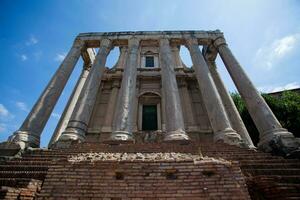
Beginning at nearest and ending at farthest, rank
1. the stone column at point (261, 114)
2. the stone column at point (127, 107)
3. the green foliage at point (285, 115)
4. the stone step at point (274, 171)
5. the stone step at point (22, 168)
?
1. the stone step at point (274, 171)
2. the stone step at point (22, 168)
3. the stone column at point (261, 114)
4. the stone column at point (127, 107)
5. the green foliage at point (285, 115)

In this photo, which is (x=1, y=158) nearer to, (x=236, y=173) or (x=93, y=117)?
(x=236, y=173)

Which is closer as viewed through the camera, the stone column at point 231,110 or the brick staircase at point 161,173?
the brick staircase at point 161,173

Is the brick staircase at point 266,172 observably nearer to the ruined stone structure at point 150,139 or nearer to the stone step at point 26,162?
the ruined stone structure at point 150,139

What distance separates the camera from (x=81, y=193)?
455 centimetres

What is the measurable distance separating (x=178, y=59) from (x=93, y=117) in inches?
411

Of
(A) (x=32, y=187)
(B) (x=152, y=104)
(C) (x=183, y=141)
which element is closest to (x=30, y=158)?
(A) (x=32, y=187)

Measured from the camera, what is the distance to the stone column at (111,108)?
15689 millimetres

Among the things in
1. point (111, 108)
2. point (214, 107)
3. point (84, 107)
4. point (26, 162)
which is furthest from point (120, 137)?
point (111, 108)

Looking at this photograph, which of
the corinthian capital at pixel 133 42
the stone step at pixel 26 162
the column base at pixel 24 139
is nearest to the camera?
the stone step at pixel 26 162

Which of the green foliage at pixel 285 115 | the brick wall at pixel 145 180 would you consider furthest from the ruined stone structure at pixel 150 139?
the green foliage at pixel 285 115

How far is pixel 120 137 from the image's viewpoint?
9.62 m

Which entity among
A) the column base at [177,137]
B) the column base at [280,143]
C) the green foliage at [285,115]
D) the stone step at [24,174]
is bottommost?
the stone step at [24,174]

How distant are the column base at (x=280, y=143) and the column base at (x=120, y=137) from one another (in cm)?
616

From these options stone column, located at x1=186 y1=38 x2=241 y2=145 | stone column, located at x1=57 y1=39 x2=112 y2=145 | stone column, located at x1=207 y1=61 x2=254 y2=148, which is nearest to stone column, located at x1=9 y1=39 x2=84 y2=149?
stone column, located at x1=57 y1=39 x2=112 y2=145
